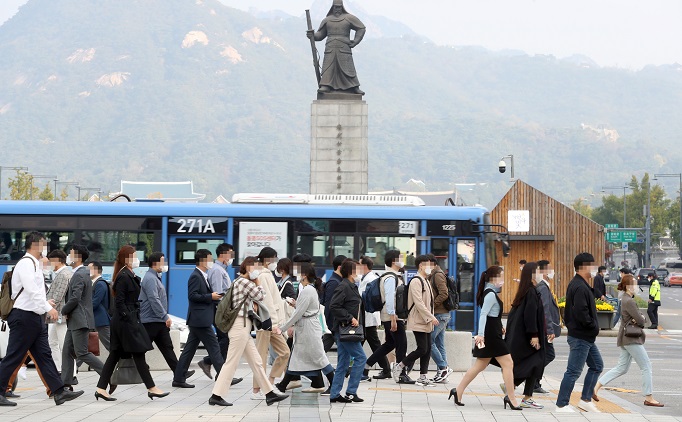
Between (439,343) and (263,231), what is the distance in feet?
29.4

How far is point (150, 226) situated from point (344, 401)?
40.8 feet

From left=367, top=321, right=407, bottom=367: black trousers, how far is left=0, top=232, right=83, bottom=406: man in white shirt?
192 inches

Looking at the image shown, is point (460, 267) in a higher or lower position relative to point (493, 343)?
higher

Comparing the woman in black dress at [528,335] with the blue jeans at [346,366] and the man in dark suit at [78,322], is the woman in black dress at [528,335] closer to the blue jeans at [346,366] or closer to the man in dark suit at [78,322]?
the blue jeans at [346,366]

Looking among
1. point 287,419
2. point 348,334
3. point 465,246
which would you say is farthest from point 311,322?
point 465,246

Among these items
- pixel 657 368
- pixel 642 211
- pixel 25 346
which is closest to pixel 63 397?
pixel 25 346

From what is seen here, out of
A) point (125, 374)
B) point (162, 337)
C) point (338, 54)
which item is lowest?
point (125, 374)

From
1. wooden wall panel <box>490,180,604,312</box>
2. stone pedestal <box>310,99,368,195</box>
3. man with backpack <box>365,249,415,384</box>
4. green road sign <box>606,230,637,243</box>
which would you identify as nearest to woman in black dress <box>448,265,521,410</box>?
man with backpack <box>365,249,415,384</box>

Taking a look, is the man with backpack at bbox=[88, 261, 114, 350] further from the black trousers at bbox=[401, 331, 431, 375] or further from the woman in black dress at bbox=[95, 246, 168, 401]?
the black trousers at bbox=[401, 331, 431, 375]

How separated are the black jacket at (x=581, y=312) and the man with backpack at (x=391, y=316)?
361 cm

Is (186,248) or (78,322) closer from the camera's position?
(78,322)

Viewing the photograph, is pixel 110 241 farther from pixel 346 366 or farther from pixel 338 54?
pixel 338 54

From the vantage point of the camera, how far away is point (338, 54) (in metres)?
39.3

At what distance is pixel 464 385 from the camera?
14.3 meters
